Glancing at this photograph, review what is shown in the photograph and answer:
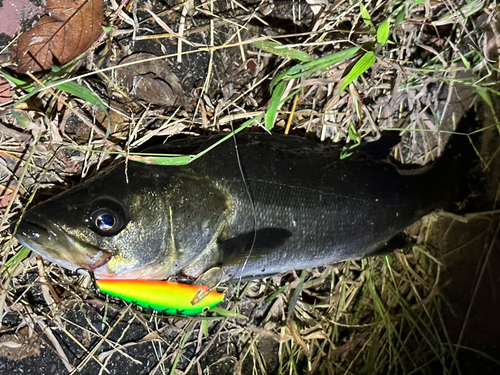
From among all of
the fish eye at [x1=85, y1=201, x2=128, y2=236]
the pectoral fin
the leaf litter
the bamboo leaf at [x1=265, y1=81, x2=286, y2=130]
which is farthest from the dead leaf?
the pectoral fin

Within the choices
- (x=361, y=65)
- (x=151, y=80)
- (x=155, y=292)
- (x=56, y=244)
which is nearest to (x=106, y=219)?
(x=56, y=244)

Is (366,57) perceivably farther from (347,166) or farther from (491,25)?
(491,25)

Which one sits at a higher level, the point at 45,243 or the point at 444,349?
the point at 45,243

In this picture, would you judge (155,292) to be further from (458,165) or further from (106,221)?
(458,165)

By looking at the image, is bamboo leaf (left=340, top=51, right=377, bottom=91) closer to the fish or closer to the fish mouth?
the fish

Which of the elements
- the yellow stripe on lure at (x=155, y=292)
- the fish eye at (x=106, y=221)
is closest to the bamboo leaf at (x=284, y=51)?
the fish eye at (x=106, y=221)

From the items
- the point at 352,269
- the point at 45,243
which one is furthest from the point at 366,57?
the point at 45,243

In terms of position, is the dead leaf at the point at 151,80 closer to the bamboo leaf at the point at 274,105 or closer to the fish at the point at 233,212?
the fish at the point at 233,212
